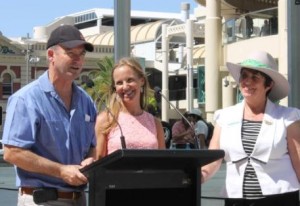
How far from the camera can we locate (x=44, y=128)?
436 cm

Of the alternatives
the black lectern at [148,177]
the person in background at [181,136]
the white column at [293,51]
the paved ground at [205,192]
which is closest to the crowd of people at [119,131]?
the black lectern at [148,177]

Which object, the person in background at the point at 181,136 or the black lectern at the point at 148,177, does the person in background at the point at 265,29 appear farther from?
the black lectern at the point at 148,177

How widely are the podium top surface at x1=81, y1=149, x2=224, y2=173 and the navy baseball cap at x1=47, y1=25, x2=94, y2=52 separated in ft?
2.50

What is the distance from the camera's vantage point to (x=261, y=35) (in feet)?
88.3

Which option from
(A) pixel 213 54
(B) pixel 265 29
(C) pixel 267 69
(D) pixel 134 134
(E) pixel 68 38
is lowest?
(D) pixel 134 134

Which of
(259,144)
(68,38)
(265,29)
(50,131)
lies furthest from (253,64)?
(265,29)

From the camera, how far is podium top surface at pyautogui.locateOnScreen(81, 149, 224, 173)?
3701 millimetres

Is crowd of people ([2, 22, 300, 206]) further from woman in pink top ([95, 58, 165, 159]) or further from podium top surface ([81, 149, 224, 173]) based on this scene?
podium top surface ([81, 149, 224, 173])

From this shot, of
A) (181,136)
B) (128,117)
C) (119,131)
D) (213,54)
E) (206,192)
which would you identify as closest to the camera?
(119,131)

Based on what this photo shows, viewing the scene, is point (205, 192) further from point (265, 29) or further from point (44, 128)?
point (265, 29)

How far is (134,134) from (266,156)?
857mm

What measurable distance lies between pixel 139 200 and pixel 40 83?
92 centimetres

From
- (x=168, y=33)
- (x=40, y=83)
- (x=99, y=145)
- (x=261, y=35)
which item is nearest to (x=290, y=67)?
(x=99, y=145)

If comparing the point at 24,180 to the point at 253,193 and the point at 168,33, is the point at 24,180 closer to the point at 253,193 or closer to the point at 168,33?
the point at 253,193
